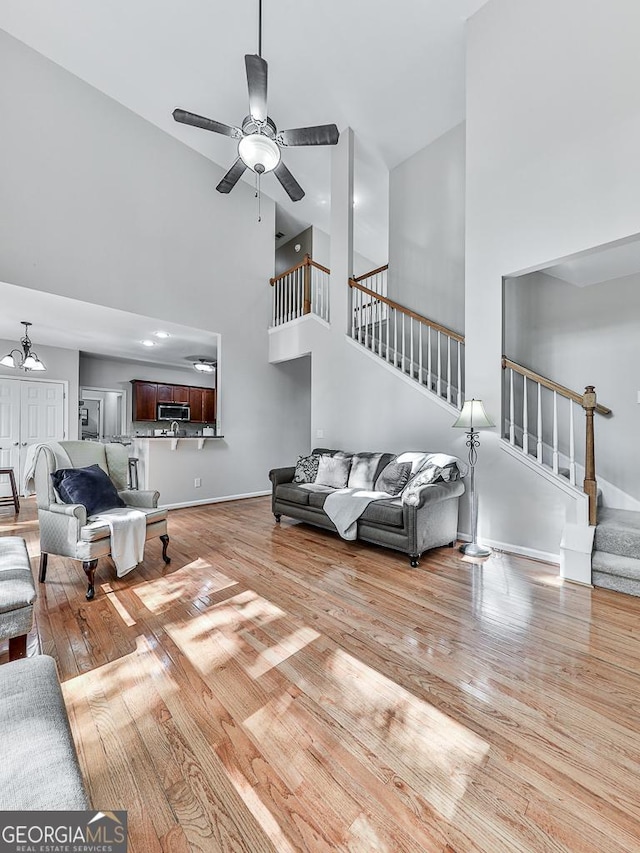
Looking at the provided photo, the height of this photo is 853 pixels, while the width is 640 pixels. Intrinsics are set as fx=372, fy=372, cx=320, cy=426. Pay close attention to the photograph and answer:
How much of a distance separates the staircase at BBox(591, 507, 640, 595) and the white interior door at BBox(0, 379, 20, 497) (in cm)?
794

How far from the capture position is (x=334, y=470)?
4.46 meters

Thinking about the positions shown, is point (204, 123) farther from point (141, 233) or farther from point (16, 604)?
point (16, 604)

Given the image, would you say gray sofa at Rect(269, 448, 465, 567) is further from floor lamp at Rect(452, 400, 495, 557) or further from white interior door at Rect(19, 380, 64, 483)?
white interior door at Rect(19, 380, 64, 483)

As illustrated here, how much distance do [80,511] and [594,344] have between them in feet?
16.6

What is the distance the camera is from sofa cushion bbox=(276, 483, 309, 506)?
13.5ft

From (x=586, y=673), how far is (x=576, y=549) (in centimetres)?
129

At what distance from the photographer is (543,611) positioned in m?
2.35

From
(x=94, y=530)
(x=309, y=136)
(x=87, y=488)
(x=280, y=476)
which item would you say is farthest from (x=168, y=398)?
(x=309, y=136)

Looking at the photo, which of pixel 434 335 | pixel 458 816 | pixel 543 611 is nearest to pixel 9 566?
pixel 458 816

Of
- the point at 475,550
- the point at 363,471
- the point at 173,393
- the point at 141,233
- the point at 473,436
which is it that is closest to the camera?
the point at 475,550

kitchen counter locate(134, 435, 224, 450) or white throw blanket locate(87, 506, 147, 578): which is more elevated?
kitchen counter locate(134, 435, 224, 450)

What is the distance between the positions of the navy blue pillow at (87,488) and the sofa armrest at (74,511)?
147 millimetres

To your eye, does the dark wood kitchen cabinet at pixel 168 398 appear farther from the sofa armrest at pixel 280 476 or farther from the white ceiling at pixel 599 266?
the white ceiling at pixel 599 266

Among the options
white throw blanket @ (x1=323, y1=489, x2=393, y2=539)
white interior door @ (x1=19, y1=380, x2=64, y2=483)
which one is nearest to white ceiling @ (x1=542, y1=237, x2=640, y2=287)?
white throw blanket @ (x1=323, y1=489, x2=393, y2=539)
